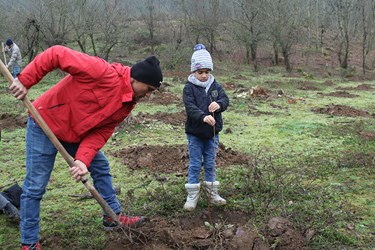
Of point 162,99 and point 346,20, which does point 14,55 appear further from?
point 346,20

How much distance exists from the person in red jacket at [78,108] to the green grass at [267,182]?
2.63ft

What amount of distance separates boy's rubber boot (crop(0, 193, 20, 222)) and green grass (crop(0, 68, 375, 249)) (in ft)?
0.32

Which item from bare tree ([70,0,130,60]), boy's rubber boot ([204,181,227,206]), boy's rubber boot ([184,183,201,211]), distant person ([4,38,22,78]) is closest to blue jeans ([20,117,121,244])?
boy's rubber boot ([184,183,201,211])

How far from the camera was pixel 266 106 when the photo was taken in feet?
37.9

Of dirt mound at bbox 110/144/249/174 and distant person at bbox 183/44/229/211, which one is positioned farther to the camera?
dirt mound at bbox 110/144/249/174

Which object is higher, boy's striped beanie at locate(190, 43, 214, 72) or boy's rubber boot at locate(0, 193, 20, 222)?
boy's striped beanie at locate(190, 43, 214, 72)

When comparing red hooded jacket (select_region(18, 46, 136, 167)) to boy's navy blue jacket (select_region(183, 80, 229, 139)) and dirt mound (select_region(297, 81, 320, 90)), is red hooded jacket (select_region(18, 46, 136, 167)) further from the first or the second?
dirt mound (select_region(297, 81, 320, 90))

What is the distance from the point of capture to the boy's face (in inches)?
155

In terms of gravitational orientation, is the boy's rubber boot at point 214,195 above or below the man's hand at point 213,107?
below

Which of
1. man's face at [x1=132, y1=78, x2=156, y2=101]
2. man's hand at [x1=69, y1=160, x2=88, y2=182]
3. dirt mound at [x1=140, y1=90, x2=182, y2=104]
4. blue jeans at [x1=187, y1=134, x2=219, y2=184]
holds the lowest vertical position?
dirt mound at [x1=140, y1=90, x2=182, y2=104]

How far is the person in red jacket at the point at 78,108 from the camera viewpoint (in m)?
2.88

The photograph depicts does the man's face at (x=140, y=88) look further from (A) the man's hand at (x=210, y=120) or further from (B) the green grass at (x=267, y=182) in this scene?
(B) the green grass at (x=267, y=182)

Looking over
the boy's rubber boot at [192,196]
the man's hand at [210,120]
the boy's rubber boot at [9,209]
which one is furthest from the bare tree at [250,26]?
the boy's rubber boot at [9,209]

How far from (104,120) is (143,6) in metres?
28.9
